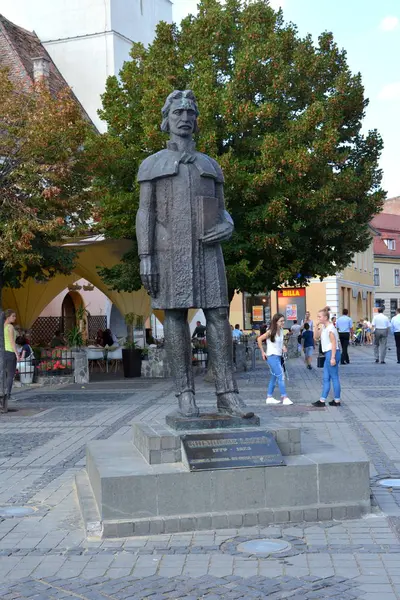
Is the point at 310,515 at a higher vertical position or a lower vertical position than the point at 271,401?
lower

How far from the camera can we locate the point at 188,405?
751 cm

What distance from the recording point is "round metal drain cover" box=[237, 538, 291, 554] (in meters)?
5.80

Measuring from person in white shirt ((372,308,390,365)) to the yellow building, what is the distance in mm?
4163

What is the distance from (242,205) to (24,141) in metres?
5.58

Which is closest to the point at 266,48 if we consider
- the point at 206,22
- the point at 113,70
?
the point at 206,22

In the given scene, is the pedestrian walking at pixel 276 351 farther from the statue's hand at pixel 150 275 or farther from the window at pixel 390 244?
the window at pixel 390 244

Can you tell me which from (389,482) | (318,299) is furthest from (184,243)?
(318,299)

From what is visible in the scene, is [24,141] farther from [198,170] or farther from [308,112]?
[198,170]

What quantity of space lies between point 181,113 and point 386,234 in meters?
72.0

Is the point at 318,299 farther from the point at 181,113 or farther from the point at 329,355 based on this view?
the point at 181,113

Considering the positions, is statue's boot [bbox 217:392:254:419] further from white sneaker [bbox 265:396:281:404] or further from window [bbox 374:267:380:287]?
window [bbox 374:267:380:287]

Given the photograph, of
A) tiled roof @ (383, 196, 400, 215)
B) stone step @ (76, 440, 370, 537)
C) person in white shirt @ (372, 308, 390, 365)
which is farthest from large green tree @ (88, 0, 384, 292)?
tiled roof @ (383, 196, 400, 215)

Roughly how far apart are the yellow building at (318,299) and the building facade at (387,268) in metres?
3.52

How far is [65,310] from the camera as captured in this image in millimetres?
40375
